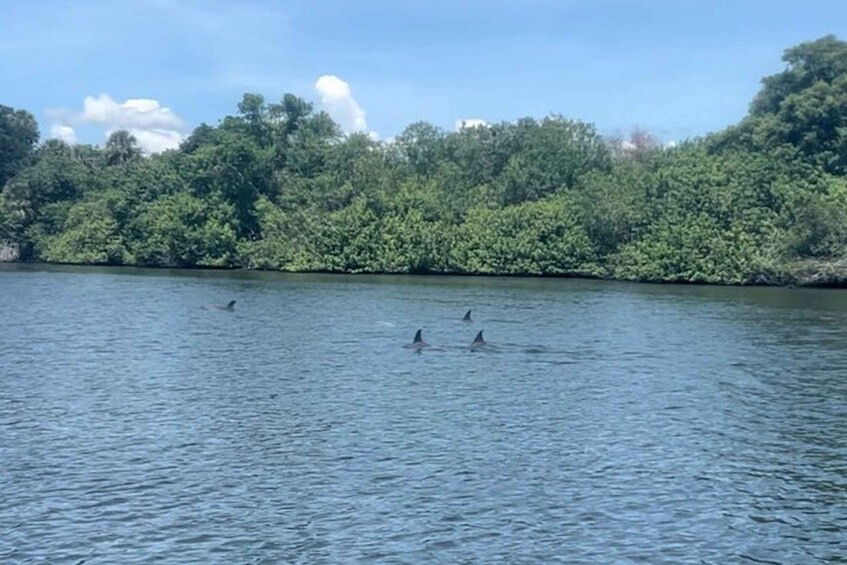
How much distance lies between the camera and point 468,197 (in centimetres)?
14238

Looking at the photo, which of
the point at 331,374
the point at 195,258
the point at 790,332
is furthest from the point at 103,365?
the point at 195,258

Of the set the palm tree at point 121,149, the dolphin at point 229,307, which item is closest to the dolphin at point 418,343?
the dolphin at point 229,307

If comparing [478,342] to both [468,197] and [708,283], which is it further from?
[468,197]

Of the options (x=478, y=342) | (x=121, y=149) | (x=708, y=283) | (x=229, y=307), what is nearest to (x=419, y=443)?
(x=478, y=342)

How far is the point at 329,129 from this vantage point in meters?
165

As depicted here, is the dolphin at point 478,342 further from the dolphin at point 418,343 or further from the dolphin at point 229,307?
the dolphin at point 229,307

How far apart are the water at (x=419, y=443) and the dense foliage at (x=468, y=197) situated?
53.7 meters

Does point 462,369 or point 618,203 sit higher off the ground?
point 618,203

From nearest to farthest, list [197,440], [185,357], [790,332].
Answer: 1. [197,440]
2. [185,357]
3. [790,332]

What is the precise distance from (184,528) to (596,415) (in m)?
16.1

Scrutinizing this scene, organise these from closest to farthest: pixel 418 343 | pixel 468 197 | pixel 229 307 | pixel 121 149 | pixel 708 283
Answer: pixel 418 343 → pixel 229 307 → pixel 708 283 → pixel 468 197 → pixel 121 149

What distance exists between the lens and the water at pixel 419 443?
70.1ft

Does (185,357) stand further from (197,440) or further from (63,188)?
(63,188)

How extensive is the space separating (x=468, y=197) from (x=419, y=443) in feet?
374
